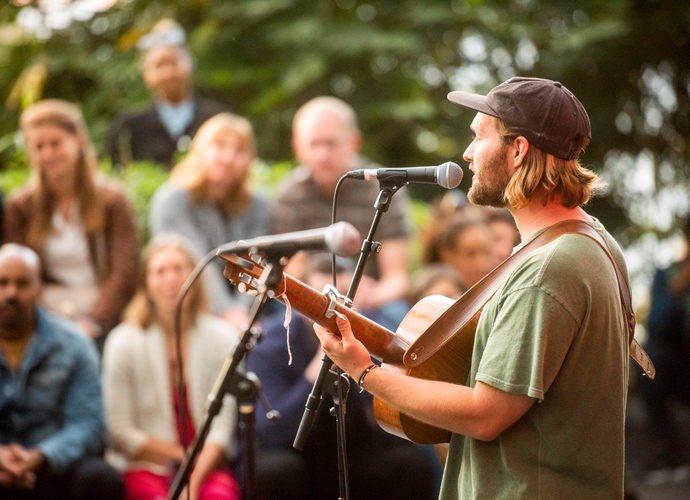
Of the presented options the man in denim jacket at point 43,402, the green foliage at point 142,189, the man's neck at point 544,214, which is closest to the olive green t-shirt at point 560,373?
the man's neck at point 544,214

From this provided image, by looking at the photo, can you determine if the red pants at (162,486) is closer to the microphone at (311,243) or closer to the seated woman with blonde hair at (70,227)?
the seated woman with blonde hair at (70,227)

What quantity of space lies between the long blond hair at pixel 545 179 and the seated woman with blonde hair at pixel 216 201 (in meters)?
3.02

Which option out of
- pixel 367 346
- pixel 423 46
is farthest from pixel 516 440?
pixel 423 46

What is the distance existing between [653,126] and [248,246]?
21.7ft

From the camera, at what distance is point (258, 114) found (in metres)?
7.20

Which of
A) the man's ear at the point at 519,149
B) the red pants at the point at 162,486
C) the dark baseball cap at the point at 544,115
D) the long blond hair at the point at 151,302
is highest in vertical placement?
the dark baseball cap at the point at 544,115

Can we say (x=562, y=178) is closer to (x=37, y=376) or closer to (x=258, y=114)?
(x=37, y=376)

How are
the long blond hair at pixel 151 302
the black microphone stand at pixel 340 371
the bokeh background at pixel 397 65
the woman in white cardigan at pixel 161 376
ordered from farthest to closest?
the bokeh background at pixel 397 65
the long blond hair at pixel 151 302
the woman in white cardigan at pixel 161 376
the black microphone stand at pixel 340 371

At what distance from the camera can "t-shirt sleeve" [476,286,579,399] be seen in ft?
6.52

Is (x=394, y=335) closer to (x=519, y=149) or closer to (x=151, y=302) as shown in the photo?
(x=519, y=149)

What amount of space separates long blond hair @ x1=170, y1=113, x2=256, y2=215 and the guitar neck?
2.80 metres

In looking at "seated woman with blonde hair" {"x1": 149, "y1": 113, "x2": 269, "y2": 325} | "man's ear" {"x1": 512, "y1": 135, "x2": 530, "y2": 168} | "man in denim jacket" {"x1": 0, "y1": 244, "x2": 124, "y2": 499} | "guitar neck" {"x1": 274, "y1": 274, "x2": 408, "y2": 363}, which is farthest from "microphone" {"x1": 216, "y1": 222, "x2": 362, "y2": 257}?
"seated woman with blonde hair" {"x1": 149, "y1": 113, "x2": 269, "y2": 325}

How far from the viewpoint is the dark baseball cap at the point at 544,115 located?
2.18 meters

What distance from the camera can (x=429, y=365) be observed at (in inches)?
91.8
